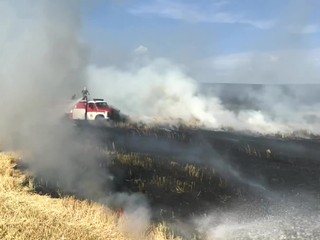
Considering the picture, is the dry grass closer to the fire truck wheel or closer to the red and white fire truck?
the red and white fire truck

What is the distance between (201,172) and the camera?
67.9ft

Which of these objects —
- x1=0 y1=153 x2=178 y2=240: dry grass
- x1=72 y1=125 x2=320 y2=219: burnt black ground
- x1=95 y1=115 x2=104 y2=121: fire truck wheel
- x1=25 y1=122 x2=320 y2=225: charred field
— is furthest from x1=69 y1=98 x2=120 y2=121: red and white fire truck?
x1=0 y1=153 x2=178 y2=240: dry grass

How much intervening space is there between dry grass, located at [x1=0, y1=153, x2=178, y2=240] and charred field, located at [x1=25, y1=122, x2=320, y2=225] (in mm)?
1413

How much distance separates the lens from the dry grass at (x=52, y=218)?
9.37 meters

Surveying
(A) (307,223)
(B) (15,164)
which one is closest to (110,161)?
(B) (15,164)

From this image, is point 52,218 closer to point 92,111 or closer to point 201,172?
point 201,172

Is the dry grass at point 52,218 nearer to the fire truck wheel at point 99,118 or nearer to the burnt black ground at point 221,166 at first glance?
the burnt black ground at point 221,166

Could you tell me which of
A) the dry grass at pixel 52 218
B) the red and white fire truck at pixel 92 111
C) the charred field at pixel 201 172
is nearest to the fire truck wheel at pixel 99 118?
the red and white fire truck at pixel 92 111

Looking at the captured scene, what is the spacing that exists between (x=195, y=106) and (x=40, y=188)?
133 ft

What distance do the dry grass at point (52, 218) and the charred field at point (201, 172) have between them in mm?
1413

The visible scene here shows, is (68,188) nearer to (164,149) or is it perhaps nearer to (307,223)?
(307,223)

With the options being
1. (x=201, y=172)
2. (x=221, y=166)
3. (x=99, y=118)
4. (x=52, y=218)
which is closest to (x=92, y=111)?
(x=99, y=118)

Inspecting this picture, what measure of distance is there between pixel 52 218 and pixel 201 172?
11.1m

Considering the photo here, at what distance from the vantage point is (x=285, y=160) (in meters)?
26.7
